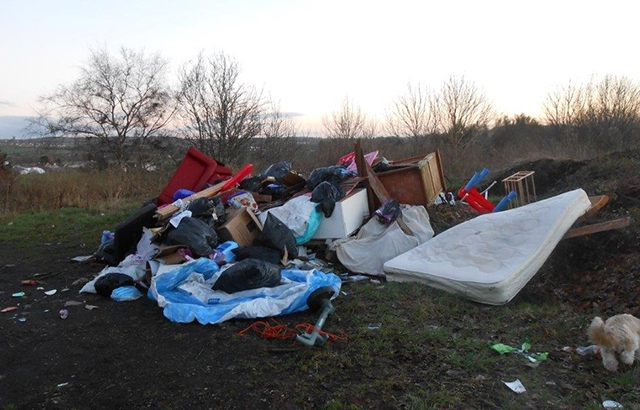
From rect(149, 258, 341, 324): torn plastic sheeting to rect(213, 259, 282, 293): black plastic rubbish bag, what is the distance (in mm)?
60

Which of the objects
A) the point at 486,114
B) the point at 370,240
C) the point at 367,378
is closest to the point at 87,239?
the point at 370,240

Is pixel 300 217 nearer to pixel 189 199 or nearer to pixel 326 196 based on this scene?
pixel 326 196

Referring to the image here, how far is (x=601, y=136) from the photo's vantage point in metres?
19.1

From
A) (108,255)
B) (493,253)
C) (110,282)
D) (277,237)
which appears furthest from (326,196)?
(108,255)

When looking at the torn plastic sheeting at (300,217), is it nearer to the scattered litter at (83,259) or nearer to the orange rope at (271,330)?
the orange rope at (271,330)

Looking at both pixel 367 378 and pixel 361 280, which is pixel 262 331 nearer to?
pixel 367 378

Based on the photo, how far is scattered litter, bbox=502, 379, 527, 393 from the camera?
2971mm

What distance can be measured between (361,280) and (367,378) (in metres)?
2.41

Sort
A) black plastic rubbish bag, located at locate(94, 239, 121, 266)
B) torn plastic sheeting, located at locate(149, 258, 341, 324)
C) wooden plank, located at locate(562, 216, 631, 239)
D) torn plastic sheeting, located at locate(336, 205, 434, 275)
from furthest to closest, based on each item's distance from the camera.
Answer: black plastic rubbish bag, located at locate(94, 239, 121, 266) < torn plastic sheeting, located at locate(336, 205, 434, 275) < wooden plank, located at locate(562, 216, 631, 239) < torn plastic sheeting, located at locate(149, 258, 341, 324)

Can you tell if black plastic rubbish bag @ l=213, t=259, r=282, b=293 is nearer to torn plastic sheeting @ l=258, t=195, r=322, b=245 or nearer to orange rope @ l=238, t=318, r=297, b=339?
orange rope @ l=238, t=318, r=297, b=339

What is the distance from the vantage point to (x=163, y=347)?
148 inches

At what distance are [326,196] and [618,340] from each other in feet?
12.8

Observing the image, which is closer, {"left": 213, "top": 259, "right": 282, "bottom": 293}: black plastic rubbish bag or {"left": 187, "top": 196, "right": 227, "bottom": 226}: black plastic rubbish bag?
{"left": 213, "top": 259, "right": 282, "bottom": 293}: black plastic rubbish bag

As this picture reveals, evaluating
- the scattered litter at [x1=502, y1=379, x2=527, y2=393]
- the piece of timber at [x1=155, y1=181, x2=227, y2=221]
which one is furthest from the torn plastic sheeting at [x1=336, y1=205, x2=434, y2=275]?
the scattered litter at [x1=502, y1=379, x2=527, y2=393]
